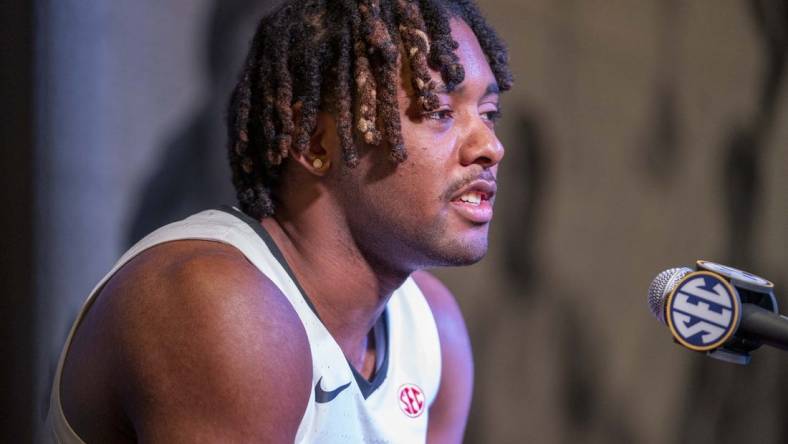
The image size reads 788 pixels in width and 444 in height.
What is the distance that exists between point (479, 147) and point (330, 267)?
0.93 ft

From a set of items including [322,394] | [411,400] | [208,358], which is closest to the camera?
[208,358]

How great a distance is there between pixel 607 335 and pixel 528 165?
47 cm

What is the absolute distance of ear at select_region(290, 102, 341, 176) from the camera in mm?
1191

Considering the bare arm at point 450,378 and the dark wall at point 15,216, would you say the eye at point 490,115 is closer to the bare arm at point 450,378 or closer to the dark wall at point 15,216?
the bare arm at point 450,378

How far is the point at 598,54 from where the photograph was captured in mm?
1865

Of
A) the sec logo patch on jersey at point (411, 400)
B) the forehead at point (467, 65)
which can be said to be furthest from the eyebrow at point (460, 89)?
the sec logo patch on jersey at point (411, 400)

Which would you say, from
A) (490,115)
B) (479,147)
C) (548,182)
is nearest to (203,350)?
(479,147)

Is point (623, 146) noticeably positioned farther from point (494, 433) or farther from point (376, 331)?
point (376, 331)

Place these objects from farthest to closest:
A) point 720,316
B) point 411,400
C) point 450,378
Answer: point 450,378 → point 411,400 → point 720,316

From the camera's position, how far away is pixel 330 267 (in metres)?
1.21

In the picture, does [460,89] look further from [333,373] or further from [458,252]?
[333,373]

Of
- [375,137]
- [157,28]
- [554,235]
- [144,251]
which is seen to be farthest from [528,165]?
[144,251]

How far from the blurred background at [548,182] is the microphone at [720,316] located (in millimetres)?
878

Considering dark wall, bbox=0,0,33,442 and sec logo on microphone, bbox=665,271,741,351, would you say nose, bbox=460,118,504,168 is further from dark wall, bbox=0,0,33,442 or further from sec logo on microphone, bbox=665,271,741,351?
dark wall, bbox=0,0,33,442
